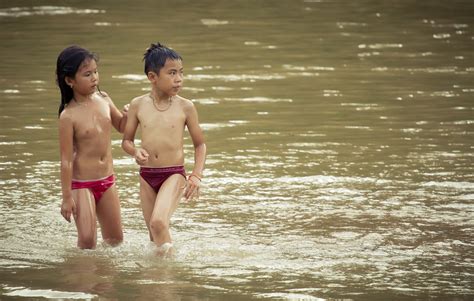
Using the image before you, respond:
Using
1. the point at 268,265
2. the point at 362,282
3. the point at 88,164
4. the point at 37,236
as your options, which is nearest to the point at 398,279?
Answer: the point at 362,282

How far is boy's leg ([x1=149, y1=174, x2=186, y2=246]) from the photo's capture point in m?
6.52

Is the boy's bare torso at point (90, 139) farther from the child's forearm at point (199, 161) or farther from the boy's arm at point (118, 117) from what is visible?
the child's forearm at point (199, 161)

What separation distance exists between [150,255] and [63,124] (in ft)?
3.11

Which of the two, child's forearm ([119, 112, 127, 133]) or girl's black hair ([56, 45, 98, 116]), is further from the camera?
child's forearm ([119, 112, 127, 133])

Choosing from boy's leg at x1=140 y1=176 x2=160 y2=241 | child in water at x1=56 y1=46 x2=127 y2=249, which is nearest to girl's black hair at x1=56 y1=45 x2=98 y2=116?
child in water at x1=56 y1=46 x2=127 y2=249

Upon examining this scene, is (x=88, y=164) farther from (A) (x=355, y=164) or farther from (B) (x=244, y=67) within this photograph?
(B) (x=244, y=67)

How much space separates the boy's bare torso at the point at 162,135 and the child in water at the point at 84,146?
0.81 feet

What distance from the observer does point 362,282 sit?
6.12 metres

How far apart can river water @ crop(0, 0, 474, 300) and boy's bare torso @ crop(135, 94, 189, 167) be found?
57 cm

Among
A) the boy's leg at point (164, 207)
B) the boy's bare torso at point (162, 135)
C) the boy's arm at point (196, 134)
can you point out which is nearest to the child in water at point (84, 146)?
the boy's bare torso at point (162, 135)

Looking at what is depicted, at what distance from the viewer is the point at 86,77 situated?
663 centimetres

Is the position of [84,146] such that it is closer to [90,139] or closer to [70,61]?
[90,139]

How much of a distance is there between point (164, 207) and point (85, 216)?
1.62 ft

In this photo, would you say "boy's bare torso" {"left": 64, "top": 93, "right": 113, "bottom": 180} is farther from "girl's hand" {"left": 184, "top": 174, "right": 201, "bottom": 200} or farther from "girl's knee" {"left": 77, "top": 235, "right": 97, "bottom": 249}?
"girl's hand" {"left": 184, "top": 174, "right": 201, "bottom": 200}
